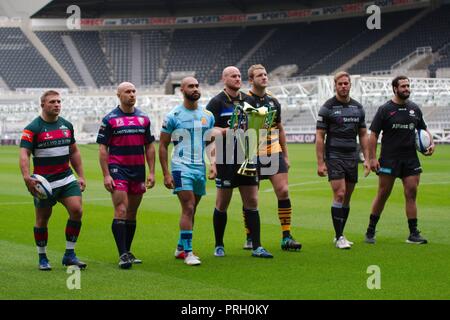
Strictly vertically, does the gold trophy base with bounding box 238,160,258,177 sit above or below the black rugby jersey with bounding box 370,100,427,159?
below

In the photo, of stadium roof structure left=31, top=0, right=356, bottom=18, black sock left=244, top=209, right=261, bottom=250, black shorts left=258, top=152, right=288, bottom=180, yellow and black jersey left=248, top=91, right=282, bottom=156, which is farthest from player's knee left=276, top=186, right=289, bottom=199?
stadium roof structure left=31, top=0, right=356, bottom=18

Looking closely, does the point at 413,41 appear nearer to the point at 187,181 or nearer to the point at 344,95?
the point at 344,95

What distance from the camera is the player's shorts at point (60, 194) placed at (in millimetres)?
9508

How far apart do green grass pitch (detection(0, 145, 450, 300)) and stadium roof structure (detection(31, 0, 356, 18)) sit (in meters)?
61.5

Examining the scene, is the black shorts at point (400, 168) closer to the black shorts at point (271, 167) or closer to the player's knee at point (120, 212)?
the black shorts at point (271, 167)

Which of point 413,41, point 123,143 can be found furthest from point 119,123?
point 413,41

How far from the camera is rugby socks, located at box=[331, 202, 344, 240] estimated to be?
11.1m

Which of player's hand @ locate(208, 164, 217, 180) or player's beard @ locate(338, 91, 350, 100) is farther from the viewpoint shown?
player's beard @ locate(338, 91, 350, 100)

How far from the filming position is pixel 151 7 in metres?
79.6

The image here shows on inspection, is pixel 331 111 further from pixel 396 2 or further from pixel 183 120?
pixel 396 2

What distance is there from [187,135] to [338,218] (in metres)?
2.46

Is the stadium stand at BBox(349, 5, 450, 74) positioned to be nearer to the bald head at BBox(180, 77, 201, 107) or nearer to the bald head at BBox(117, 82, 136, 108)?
the bald head at BBox(180, 77, 201, 107)

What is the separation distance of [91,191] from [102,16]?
61308 millimetres

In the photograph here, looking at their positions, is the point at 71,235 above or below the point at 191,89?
below
